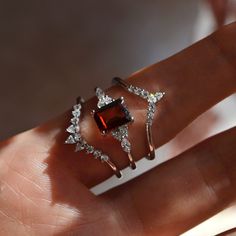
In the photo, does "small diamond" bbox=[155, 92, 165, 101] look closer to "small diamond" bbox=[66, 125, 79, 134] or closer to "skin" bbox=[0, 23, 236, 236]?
"skin" bbox=[0, 23, 236, 236]

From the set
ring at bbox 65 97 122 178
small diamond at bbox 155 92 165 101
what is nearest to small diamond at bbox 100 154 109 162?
ring at bbox 65 97 122 178

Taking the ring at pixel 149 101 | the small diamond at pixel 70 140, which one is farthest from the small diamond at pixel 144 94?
the small diamond at pixel 70 140

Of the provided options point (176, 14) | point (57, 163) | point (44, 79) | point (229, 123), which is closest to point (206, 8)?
point (176, 14)

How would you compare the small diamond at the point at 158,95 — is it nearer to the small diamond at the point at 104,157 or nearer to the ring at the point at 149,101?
the ring at the point at 149,101

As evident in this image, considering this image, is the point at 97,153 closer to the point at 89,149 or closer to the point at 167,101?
the point at 89,149

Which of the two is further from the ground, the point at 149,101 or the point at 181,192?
the point at 149,101

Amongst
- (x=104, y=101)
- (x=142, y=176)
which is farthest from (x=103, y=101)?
(x=142, y=176)
